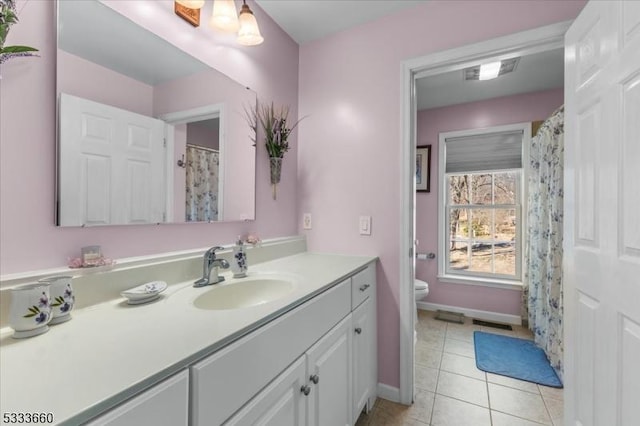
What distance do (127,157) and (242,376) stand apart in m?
0.90

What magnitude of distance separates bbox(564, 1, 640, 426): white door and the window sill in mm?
Result: 1834

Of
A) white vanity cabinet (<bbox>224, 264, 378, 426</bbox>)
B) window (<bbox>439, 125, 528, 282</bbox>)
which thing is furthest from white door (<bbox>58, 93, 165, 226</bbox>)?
window (<bbox>439, 125, 528, 282</bbox>)

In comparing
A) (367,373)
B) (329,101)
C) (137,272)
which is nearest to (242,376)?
(137,272)

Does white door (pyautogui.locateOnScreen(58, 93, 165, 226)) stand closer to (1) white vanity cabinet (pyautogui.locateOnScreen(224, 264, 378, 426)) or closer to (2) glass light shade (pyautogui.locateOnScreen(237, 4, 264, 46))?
(2) glass light shade (pyautogui.locateOnScreen(237, 4, 264, 46))

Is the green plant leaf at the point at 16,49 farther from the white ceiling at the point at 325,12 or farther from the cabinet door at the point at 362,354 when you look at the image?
the cabinet door at the point at 362,354

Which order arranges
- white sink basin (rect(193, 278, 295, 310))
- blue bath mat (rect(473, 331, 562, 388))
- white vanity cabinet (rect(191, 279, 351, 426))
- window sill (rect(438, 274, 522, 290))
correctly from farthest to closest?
window sill (rect(438, 274, 522, 290)) → blue bath mat (rect(473, 331, 562, 388)) → white sink basin (rect(193, 278, 295, 310)) → white vanity cabinet (rect(191, 279, 351, 426))

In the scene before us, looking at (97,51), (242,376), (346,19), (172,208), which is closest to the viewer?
(242,376)

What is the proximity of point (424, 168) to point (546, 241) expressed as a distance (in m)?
1.43

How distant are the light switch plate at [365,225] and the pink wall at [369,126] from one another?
0.03 m

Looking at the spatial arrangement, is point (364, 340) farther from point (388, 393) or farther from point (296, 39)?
point (296, 39)

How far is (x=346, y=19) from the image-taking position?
6.04 ft

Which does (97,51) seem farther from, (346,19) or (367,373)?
(367,373)

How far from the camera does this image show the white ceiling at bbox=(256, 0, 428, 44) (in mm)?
1705

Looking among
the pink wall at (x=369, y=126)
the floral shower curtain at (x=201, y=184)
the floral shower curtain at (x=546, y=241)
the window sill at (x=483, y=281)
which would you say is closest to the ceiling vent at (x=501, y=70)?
the floral shower curtain at (x=546, y=241)
